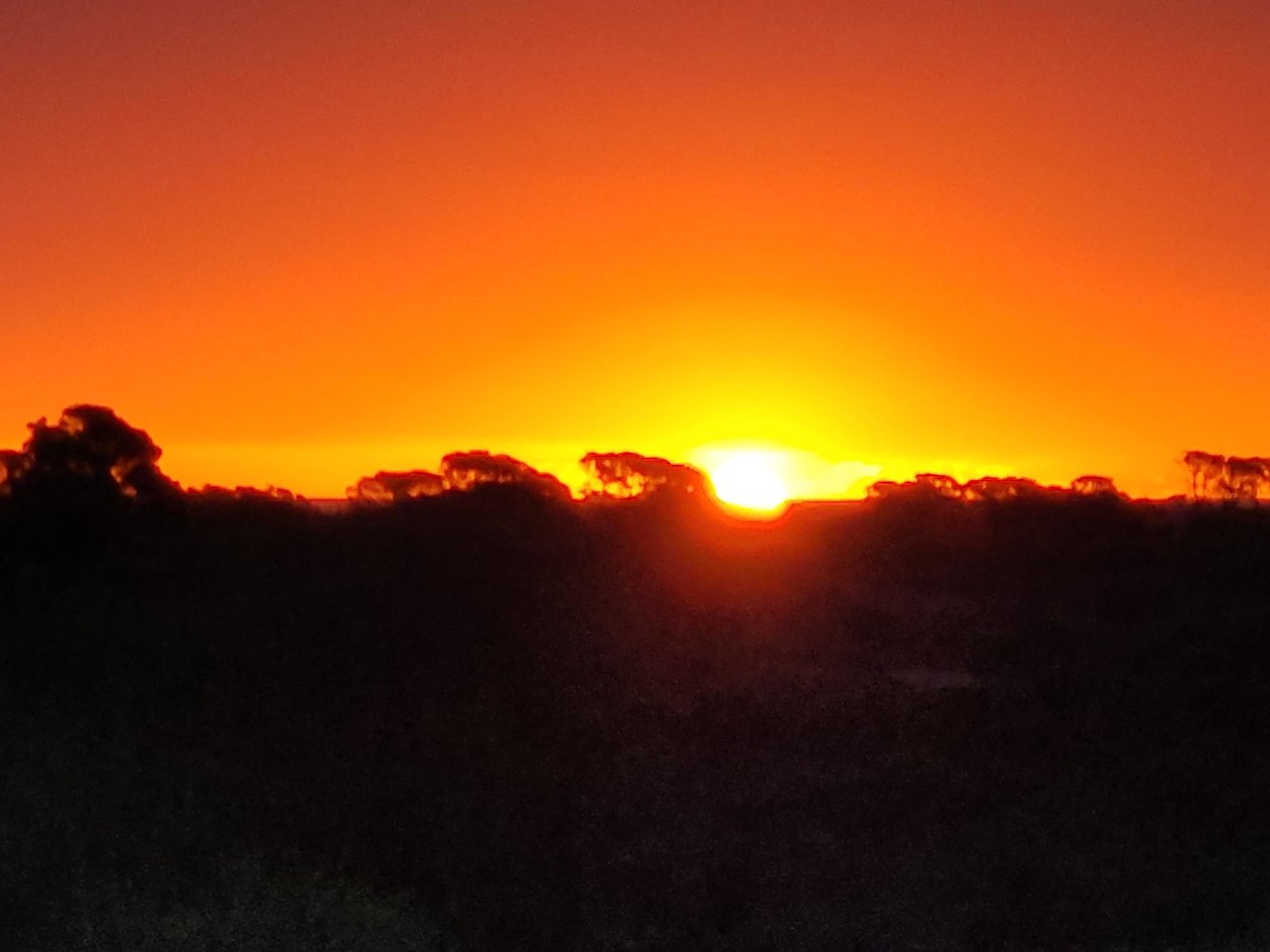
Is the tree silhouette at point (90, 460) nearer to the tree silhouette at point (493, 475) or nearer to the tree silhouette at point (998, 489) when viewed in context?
the tree silhouette at point (493, 475)

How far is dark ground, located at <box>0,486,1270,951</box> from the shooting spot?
18.0m

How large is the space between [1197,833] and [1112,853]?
5.11ft

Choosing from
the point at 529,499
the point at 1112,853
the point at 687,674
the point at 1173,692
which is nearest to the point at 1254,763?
the point at 1173,692

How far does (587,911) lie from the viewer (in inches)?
706

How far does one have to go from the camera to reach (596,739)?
72.8 ft

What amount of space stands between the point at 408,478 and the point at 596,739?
1016 centimetres

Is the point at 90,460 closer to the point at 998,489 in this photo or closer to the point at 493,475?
the point at 493,475

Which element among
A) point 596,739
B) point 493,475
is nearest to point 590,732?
point 596,739

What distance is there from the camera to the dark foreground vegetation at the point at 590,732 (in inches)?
708

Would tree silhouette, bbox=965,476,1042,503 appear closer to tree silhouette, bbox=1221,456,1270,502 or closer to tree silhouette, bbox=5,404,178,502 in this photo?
tree silhouette, bbox=1221,456,1270,502

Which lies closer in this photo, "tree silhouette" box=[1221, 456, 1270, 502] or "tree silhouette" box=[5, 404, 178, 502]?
"tree silhouette" box=[5, 404, 178, 502]

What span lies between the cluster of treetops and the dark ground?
70cm

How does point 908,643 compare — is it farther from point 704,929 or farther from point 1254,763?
point 704,929

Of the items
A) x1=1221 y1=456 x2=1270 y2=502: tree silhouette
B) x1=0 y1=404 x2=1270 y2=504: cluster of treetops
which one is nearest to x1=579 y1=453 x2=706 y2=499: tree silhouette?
x1=0 y1=404 x2=1270 y2=504: cluster of treetops
